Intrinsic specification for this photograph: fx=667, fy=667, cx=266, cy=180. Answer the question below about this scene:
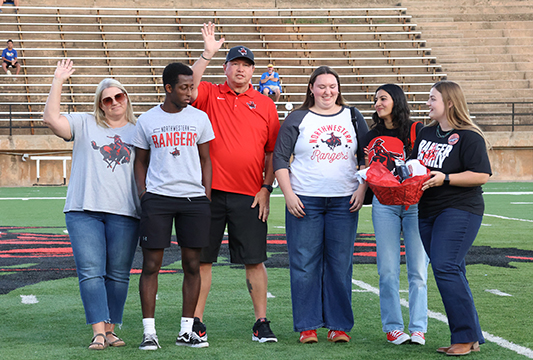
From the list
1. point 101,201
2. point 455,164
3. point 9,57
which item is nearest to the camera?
point 455,164

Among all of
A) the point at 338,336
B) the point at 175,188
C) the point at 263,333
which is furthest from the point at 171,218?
the point at 338,336

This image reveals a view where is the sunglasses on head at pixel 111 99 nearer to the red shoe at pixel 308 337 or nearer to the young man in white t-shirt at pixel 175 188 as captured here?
the young man in white t-shirt at pixel 175 188

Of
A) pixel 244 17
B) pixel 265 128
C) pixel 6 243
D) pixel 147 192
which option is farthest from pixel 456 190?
pixel 244 17

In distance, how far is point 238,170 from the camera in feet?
13.6

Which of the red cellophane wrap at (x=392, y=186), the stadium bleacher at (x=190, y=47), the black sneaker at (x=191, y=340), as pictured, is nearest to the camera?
the red cellophane wrap at (x=392, y=186)

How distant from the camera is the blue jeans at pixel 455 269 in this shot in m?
3.69

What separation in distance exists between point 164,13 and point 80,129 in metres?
23.3

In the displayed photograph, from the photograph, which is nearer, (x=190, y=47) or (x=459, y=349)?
(x=459, y=349)

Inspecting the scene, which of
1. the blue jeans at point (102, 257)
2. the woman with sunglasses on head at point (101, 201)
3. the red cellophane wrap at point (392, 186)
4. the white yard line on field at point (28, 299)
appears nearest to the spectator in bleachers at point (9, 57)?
the white yard line on field at point (28, 299)

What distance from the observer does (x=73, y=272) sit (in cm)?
643

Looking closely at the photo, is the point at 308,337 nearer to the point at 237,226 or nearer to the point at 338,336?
the point at 338,336

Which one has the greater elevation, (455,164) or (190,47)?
(190,47)

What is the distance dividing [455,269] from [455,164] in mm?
588

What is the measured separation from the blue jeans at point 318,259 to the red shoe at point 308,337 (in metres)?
0.03
